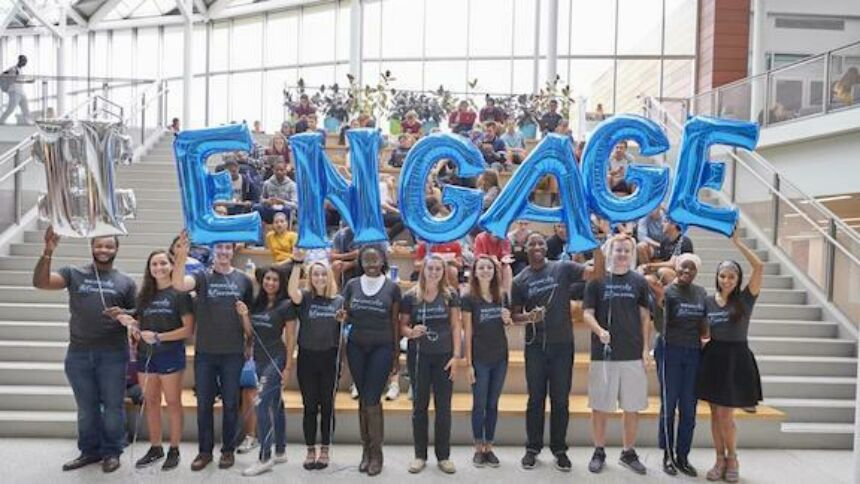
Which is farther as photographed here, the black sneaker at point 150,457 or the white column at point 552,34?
the white column at point 552,34

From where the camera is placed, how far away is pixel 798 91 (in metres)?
10.2

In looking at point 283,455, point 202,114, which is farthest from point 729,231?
point 202,114

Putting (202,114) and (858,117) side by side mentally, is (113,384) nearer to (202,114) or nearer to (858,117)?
(858,117)

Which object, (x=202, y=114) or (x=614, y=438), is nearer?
(x=614, y=438)

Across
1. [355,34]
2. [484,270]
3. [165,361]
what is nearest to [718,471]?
[484,270]

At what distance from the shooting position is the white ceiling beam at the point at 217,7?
25141 mm

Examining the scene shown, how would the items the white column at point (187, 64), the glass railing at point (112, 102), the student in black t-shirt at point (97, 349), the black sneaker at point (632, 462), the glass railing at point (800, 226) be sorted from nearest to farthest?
the student in black t-shirt at point (97, 349)
the black sneaker at point (632, 462)
the glass railing at point (800, 226)
the glass railing at point (112, 102)
the white column at point (187, 64)

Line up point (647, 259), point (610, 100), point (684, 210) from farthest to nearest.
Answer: point (610, 100), point (647, 259), point (684, 210)

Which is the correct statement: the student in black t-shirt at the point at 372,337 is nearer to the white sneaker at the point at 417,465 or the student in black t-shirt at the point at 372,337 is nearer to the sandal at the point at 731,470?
the white sneaker at the point at 417,465

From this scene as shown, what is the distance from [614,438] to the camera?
6152 millimetres

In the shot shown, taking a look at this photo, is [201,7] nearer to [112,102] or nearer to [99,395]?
[112,102]

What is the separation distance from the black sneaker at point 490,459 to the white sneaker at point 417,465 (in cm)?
45

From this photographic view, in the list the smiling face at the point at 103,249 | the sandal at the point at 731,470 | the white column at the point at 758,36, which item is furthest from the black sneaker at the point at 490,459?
the white column at the point at 758,36

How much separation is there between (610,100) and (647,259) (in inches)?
541
